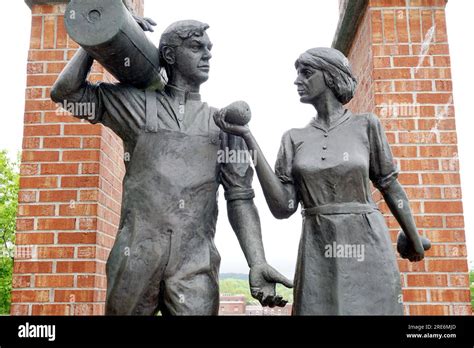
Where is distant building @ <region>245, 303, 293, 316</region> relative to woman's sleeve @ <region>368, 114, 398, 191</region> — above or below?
below

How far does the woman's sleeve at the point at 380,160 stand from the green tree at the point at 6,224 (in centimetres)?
1074

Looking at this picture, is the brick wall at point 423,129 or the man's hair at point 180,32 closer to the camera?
the man's hair at point 180,32

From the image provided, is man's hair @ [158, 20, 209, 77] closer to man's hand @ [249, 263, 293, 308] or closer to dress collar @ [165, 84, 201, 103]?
dress collar @ [165, 84, 201, 103]

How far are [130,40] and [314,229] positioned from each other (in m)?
1.13

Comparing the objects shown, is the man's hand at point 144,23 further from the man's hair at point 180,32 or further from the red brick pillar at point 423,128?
the red brick pillar at point 423,128

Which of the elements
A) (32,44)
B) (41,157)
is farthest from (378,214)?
(32,44)

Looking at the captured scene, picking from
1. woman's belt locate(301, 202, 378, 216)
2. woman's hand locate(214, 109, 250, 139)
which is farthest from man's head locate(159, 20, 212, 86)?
woman's belt locate(301, 202, 378, 216)

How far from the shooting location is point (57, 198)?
3791mm

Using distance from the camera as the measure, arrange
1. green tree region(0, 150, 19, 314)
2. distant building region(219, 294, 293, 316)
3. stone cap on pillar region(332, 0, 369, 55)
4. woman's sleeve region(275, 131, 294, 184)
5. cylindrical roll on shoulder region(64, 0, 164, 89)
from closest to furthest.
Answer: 1. cylindrical roll on shoulder region(64, 0, 164, 89)
2. woman's sleeve region(275, 131, 294, 184)
3. distant building region(219, 294, 293, 316)
4. stone cap on pillar region(332, 0, 369, 55)
5. green tree region(0, 150, 19, 314)

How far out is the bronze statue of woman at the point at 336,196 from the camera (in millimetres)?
2545

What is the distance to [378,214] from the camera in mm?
2676

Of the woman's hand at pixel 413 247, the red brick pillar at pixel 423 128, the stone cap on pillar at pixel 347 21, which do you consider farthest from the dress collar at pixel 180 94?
the stone cap on pillar at pixel 347 21

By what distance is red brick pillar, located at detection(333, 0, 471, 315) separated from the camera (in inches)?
147
